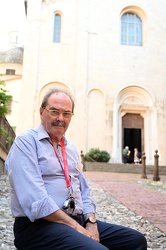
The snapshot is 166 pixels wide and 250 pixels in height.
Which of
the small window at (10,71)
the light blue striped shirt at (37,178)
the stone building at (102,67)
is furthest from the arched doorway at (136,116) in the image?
the light blue striped shirt at (37,178)

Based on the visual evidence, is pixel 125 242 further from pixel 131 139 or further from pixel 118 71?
pixel 131 139

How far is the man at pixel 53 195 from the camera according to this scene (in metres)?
1.95

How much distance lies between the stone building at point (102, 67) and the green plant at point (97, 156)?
149 centimetres

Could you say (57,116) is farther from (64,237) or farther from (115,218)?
(115,218)

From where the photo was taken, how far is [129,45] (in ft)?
75.0

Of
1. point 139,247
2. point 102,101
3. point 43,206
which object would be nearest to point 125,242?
point 139,247

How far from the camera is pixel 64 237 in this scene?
1.88m

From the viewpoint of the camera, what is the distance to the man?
6.41ft

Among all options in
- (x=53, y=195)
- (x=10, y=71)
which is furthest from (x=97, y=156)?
(x=10, y=71)

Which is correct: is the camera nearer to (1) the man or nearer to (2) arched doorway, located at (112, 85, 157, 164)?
(1) the man

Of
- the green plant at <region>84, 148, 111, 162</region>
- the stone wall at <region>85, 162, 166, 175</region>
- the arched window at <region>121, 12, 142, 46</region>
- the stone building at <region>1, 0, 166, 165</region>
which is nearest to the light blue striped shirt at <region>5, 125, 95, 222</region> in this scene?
the stone wall at <region>85, 162, 166, 175</region>

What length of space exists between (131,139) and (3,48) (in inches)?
1035

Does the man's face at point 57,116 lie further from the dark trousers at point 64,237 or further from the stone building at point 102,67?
the stone building at point 102,67

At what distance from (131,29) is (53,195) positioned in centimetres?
2321
